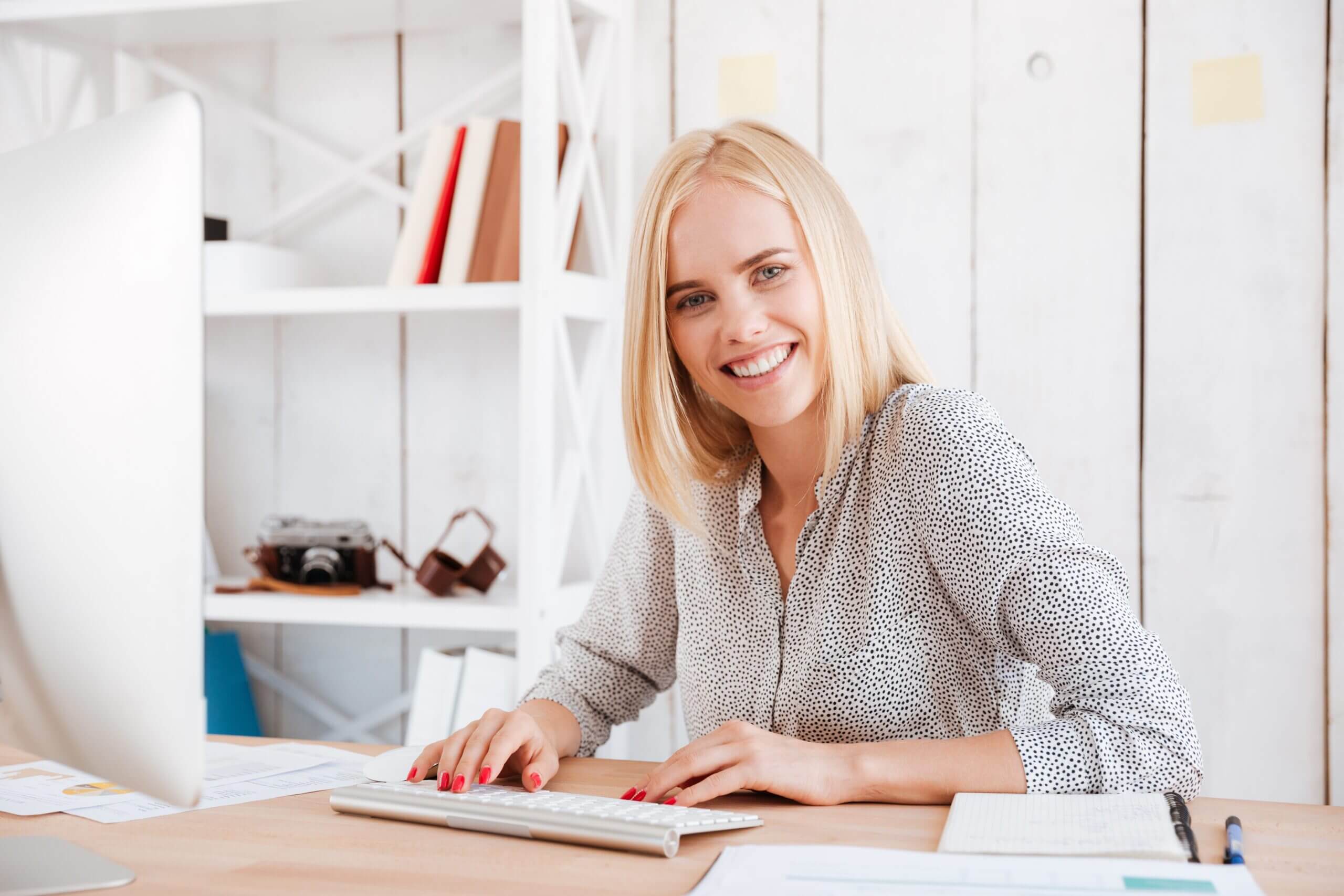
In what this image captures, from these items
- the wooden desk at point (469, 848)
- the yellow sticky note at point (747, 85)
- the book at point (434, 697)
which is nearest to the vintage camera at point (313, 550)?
the book at point (434, 697)

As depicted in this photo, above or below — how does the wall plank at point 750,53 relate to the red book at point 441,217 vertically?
above

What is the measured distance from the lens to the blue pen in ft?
2.32

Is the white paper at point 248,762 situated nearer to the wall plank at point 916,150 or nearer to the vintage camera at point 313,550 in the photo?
the vintage camera at point 313,550

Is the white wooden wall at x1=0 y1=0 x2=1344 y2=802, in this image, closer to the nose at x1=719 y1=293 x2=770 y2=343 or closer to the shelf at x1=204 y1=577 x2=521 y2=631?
the shelf at x1=204 y1=577 x2=521 y2=631

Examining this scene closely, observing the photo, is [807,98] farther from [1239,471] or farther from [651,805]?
[651,805]

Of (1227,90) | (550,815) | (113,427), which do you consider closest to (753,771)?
(550,815)

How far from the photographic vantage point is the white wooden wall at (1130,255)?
175 centimetres

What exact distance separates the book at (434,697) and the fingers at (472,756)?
3.09ft

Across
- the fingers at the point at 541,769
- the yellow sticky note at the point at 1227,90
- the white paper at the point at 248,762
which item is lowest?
the white paper at the point at 248,762

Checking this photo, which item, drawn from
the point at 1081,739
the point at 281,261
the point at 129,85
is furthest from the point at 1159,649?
the point at 129,85

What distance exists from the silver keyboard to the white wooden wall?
110 centimetres

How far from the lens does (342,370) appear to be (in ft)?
7.17

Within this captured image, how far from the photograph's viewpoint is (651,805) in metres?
0.83

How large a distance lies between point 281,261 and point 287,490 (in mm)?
453
